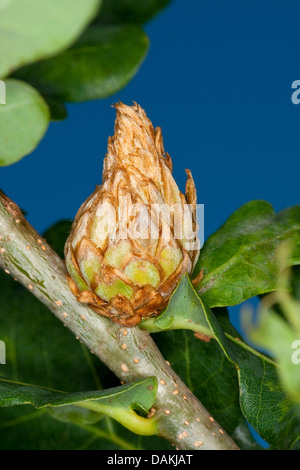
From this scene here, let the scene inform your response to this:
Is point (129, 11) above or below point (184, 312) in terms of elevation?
above

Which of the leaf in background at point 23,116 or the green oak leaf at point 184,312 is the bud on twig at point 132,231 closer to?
the green oak leaf at point 184,312

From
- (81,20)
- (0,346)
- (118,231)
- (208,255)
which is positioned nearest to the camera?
(81,20)

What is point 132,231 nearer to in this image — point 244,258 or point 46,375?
point 244,258

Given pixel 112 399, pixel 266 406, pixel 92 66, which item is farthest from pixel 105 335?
pixel 92 66

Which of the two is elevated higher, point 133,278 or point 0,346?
point 133,278

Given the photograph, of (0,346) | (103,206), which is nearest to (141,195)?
(103,206)

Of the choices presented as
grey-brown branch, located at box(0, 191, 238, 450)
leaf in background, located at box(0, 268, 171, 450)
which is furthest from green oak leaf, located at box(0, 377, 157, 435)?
leaf in background, located at box(0, 268, 171, 450)

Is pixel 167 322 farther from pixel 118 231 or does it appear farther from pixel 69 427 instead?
pixel 69 427
